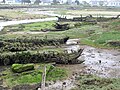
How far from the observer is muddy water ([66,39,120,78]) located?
2539 cm

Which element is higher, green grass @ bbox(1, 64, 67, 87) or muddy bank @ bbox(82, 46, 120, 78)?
green grass @ bbox(1, 64, 67, 87)

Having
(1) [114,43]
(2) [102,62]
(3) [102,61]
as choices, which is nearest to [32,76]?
(2) [102,62]

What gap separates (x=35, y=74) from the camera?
2345 cm

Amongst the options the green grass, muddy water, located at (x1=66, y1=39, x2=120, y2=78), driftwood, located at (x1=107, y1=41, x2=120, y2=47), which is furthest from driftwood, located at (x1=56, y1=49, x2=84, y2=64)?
driftwood, located at (x1=107, y1=41, x2=120, y2=47)

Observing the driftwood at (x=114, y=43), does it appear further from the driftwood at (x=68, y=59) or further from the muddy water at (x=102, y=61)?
the driftwood at (x=68, y=59)

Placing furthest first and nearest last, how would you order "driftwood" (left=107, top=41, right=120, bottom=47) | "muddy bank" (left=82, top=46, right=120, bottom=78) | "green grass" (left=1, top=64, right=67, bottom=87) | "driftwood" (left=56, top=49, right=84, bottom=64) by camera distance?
"driftwood" (left=107, top=41, right=120, bottom=47), "driftwood" (left=56, top=49, right=84, bottom=64), "muddy bank" (left=82, top=46, right=120, bottom=78), "green grass" (left=1, top=64, right=67, bottom=87)

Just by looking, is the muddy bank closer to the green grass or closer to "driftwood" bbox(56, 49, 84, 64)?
"driftwood" bbox(56, 49, 84, 64)

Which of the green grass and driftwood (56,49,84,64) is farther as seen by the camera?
driftwood (56,49,84,64)

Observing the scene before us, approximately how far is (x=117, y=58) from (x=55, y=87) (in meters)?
11.7

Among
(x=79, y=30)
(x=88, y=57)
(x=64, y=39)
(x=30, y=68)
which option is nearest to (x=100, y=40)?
(x=64, y=39)

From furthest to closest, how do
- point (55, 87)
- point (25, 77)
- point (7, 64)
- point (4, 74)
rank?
point (7, 64), point (4, 74), point (25, 77), point (55, 87)

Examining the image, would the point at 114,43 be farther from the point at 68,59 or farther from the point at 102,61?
the point at 68,59

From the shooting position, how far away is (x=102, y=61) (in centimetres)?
2972

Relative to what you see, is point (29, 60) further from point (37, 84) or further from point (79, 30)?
point (79, 30)
